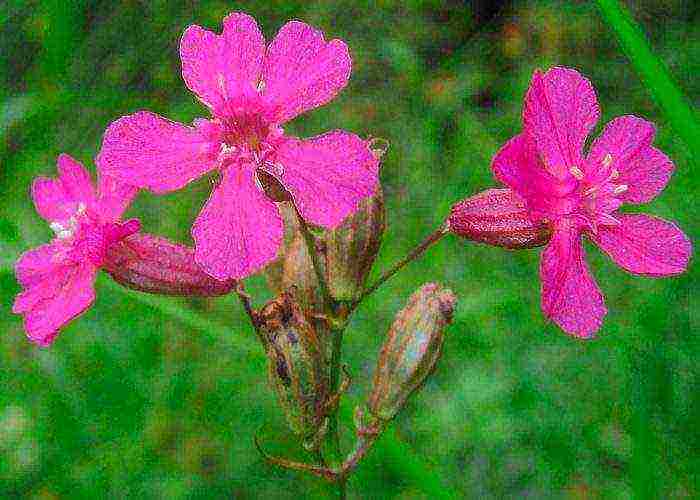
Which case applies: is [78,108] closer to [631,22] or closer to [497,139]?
[497,139]

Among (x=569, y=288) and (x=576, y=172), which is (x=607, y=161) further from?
(x=569, y=288)

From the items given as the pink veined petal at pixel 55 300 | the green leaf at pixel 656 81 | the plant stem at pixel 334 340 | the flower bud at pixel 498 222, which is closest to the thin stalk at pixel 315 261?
the plant stem at pixel 334 340

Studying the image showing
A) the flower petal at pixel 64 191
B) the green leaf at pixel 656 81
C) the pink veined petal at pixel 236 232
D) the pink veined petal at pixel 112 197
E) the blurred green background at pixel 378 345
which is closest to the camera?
the pink veined petal at pixel 236 232

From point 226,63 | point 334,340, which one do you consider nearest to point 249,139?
point 226,63

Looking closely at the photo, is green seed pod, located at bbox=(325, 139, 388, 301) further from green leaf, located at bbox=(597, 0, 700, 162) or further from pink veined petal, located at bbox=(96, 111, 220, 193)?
green leaf, located at bbox=(597, 0, 700, 162)

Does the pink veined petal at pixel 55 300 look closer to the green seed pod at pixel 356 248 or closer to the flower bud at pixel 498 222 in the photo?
the green seed pod at pixel 356 248

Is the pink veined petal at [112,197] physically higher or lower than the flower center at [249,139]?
lower

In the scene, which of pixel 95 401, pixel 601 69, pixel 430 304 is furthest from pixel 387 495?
pixel 601 69

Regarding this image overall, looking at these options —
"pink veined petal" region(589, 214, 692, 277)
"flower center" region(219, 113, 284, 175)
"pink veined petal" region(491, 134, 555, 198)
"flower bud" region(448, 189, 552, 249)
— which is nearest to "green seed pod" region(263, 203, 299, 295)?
"flower center" region(219, 113, 284, 175)
